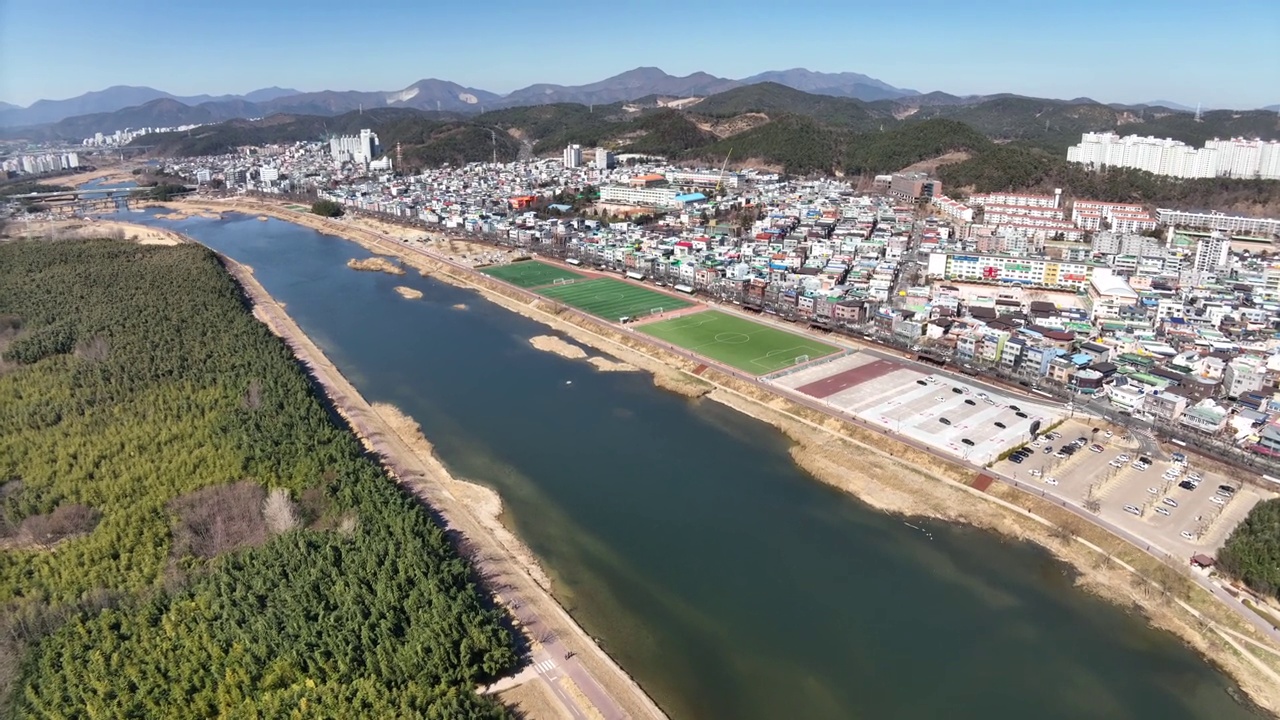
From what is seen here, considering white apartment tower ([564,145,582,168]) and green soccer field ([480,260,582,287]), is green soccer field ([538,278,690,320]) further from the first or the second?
white apartment tower ([564,145,582,168])

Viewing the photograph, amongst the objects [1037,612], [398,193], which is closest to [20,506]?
[1037,612]

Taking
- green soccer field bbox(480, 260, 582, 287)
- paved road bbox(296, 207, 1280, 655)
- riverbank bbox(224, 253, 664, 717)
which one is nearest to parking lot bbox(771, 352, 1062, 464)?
paved road bbox(296, 207, 1280, 655)

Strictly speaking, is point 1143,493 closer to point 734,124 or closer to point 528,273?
point 528,273

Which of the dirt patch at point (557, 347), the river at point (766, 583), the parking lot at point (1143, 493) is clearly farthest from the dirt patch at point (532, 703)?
the dirt patch at point (557, 347)

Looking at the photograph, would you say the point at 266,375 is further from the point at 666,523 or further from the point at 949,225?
the point at 949,225

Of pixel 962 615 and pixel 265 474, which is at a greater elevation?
pixel 265 474

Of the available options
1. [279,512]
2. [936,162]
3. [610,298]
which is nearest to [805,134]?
[936,162]
